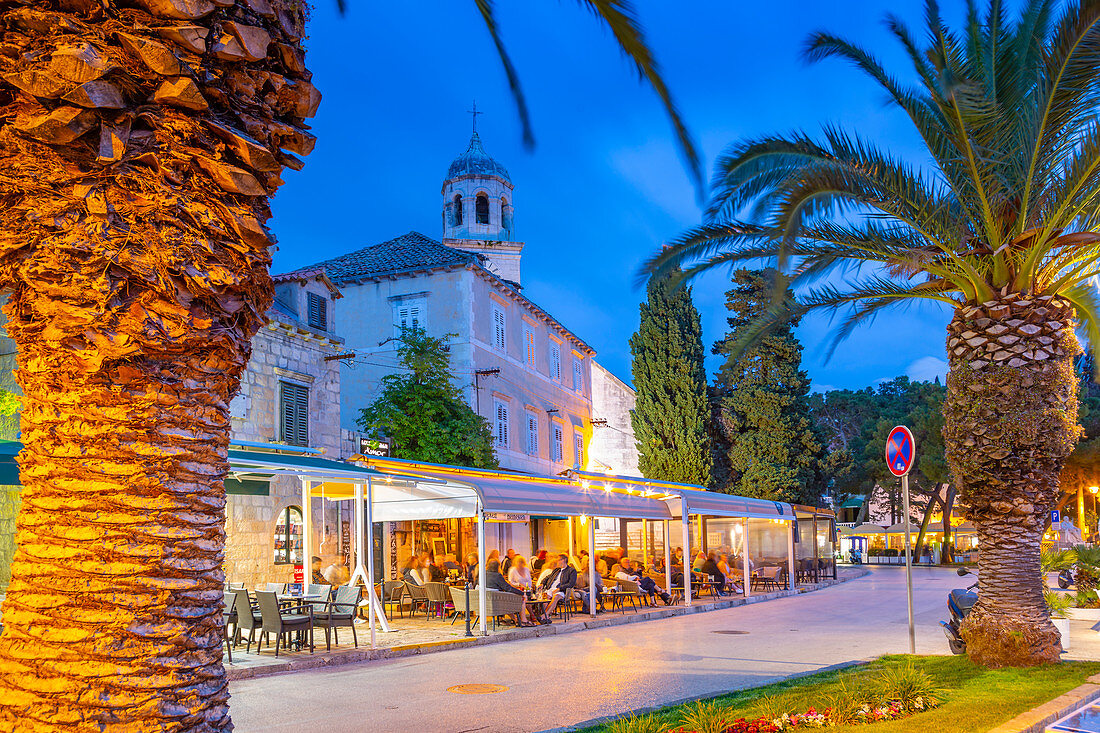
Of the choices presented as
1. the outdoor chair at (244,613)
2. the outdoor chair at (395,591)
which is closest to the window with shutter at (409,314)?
the outdoor chair at (395,591)

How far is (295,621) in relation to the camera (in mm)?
13984

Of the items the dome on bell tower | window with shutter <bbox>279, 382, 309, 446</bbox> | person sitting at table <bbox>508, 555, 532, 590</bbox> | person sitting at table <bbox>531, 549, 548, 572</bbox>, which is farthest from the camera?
the dome on bell tower

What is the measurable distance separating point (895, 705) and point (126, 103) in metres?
7.60

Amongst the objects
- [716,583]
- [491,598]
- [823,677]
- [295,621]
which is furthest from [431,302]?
[823,677]

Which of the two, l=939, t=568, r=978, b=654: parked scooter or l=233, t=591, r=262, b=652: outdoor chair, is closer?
l=939, t=568, r=978, b=654: parked scooter

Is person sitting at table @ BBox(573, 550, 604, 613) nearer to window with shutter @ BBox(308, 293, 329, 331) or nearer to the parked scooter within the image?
window with shutter @ BBox(308, 293, 329, 331)

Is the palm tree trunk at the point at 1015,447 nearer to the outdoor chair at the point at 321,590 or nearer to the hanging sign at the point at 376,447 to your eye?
the outdoor chair at the point at 321,590

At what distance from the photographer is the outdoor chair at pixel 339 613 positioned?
14.8 metres

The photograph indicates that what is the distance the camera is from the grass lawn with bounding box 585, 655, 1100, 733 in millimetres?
7500

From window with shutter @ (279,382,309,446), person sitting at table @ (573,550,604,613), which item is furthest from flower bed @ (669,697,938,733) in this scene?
window with shutter @ (279,382,309,446)

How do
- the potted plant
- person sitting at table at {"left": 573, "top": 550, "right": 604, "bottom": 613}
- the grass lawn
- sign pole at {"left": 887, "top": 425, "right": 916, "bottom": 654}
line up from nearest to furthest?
the grass lawn, sign pole at {"left": 887, "top": 425, "right": 916, "bottom": 654}, the potted plant, person sitting at table at {"left": 573, "top": 550, "right": 604, "bottom": 613}

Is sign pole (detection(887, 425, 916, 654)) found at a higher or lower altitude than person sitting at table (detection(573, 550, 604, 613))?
higher

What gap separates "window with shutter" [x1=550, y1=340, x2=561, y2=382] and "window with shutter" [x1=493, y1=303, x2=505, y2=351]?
6544 millimetres

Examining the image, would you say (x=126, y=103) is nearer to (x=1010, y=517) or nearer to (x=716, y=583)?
(x=1010, y=517)
